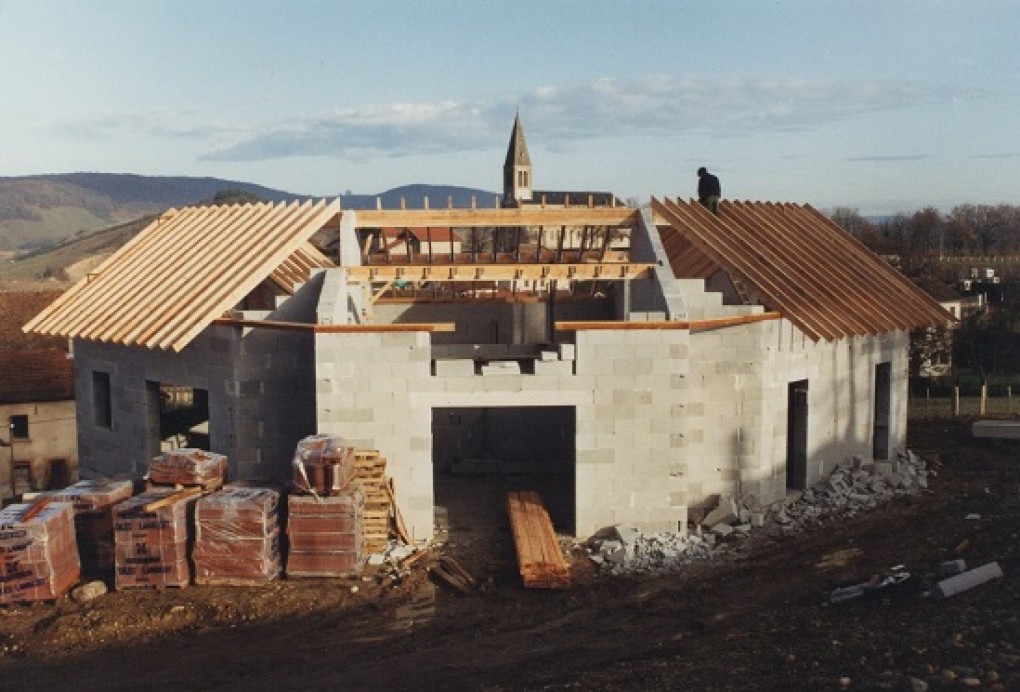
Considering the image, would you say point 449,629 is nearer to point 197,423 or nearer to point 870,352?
point 870,352

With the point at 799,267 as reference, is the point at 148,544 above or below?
below

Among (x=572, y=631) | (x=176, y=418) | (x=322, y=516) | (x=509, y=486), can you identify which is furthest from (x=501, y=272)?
(x=176, y=418)

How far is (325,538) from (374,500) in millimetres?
1243

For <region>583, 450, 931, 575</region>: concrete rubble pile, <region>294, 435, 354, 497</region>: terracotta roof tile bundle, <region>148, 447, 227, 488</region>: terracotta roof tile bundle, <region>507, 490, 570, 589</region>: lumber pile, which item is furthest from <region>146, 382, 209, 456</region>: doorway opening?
<region>583, 450, 931, 575</region>: concrete rubble pile

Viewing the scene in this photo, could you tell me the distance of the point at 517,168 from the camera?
A: 101625mm

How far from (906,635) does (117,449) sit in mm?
14469

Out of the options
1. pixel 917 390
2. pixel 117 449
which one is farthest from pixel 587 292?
pixel 917 390

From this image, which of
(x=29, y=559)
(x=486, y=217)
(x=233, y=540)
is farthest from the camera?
(x=486, y=217)

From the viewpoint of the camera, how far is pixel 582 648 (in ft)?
35.7

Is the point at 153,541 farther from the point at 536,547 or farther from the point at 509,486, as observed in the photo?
the point at 509,486

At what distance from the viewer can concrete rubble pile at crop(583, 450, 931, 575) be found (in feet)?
46.3

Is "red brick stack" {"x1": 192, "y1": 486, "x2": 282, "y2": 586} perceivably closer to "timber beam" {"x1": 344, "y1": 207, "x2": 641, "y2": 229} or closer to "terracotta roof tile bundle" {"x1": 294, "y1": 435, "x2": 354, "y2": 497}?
"terracotta roof tile bundle" {"x1": 294, "y1": 435, "x2": 354, "y2": 497}

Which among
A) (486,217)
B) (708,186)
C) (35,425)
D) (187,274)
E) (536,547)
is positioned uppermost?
(708,186)

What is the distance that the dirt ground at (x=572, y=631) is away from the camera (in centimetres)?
964
